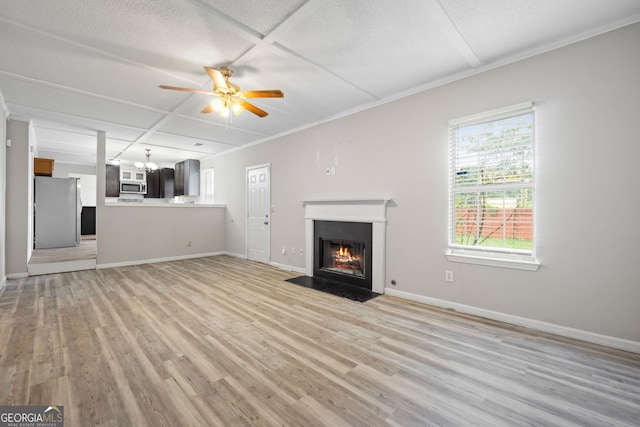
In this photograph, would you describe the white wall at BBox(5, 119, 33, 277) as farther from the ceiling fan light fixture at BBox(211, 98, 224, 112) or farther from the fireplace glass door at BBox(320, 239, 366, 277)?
the fireplace glass door at BBox(320, 239, 366, 277)

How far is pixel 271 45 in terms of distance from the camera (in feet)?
8.06

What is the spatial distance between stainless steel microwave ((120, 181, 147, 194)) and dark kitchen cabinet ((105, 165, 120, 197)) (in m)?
0.14

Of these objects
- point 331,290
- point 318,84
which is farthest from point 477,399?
point 318,84

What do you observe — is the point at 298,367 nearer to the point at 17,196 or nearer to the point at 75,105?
the point at 75,105

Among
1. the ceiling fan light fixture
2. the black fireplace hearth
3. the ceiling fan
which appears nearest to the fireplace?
the black fireplace hearth

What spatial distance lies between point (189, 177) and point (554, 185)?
26.3 feet

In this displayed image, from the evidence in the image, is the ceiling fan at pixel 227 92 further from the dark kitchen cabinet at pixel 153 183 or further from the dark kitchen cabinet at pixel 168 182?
the dark kitchen cabinet at pixel 153 183

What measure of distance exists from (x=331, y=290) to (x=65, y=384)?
2779 millimetres

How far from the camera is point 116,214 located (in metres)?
5.39

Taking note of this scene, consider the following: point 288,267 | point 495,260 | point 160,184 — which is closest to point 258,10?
point 495,260

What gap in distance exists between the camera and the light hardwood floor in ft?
4.99

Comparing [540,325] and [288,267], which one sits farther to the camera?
[288,267]

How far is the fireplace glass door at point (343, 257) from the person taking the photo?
163 inches

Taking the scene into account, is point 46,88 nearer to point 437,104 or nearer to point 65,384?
point 65,384
